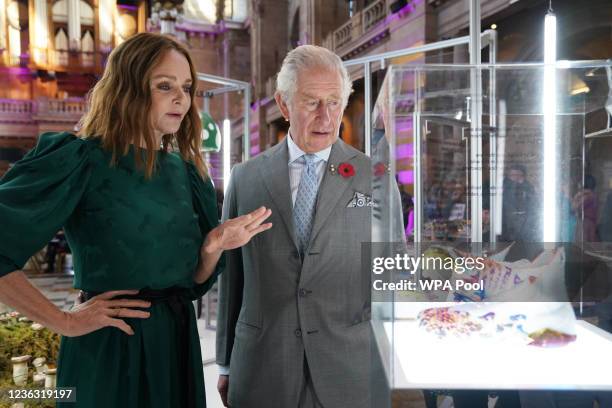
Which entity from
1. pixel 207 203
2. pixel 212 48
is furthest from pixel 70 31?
pixel 207 203

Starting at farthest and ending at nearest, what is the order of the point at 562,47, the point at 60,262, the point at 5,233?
the point at 60,262 → the point at 562,47 → the point at 5,233

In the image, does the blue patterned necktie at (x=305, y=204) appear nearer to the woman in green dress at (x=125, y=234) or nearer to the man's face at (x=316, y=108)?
the man's face at (x=316, y=108)

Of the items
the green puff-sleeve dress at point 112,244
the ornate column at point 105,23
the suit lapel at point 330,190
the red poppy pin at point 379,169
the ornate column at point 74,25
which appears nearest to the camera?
the red poppy pin at point 379,169

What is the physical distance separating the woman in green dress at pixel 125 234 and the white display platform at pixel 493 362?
46cm

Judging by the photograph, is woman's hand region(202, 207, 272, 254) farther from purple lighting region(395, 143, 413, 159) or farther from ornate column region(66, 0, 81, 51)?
ornate column region(66, 0, 81, 51)

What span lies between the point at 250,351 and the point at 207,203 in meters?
0.41

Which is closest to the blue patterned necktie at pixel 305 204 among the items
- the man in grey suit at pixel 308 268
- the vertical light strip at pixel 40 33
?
the man in grey suit at pixel 308 268

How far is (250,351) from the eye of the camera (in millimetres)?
1396

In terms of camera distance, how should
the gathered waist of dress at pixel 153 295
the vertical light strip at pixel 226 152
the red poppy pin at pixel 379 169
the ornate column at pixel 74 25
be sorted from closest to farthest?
the red poppy pin at pixel 379 169
the gathered waist of dress at pixel 153 295
the vertical light strip at pixel 226 152
the ornate column at pixel 74 25

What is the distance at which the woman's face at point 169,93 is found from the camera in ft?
4.30

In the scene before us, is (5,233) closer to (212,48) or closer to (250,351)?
(250,351)

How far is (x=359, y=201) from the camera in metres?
1.41

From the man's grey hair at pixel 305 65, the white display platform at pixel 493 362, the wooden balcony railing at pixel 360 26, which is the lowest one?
the white display platform at pixel 493 362

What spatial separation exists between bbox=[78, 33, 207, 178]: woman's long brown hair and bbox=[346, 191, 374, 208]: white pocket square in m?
0.51
